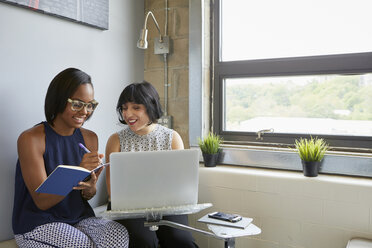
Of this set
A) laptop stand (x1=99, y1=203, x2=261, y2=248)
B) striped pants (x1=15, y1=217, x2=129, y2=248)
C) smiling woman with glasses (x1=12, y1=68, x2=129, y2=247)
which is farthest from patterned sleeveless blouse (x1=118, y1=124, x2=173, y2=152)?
laptop stand (x1=99, y1=203, x2=261, y2=248)

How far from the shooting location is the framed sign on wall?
2.01 meters

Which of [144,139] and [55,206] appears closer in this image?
[55,206]

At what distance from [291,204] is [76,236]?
1.17 metres

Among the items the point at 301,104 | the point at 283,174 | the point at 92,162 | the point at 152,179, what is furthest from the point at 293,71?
the point at 92,162

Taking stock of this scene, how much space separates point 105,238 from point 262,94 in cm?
142

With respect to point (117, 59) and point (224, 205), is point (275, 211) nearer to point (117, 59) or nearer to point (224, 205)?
point (224, 205)

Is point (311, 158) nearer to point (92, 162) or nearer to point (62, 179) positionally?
point (92, 162)

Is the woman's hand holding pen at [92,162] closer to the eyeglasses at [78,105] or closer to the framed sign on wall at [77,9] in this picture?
the eyeglasses at [78,105]

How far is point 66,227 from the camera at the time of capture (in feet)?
5.77

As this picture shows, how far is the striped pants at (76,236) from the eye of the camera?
1.68 metres

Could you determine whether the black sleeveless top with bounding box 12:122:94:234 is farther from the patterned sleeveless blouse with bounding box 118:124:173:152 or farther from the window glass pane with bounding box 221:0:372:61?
the window glass pane with bounding box 221:0:372:61

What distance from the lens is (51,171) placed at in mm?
1866

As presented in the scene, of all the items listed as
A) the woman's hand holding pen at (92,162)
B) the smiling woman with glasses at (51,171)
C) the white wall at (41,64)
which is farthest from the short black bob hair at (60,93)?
the woman's hand holding pen at (92,162)

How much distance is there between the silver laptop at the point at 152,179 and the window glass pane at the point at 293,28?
3.99 feet
